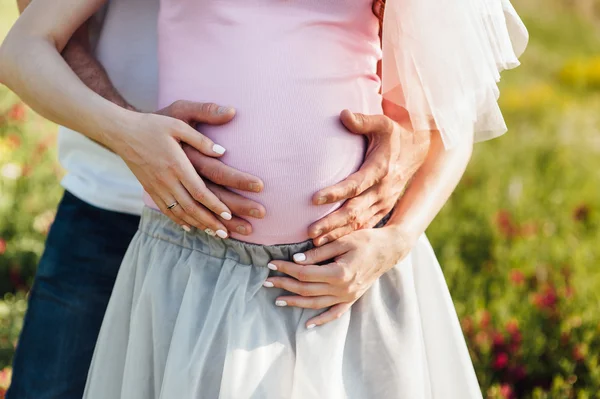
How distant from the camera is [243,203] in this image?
1.42 meters

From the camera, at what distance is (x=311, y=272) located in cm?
144

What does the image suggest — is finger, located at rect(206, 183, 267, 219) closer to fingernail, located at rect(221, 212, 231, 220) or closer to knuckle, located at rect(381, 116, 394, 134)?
fingernail, located at rect(221, 212, 231, 220)

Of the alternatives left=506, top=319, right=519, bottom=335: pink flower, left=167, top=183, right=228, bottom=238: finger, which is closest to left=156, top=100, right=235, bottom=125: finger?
left=167, top=183, right=228, bottom=238: finger

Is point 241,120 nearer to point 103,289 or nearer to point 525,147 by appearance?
point 103,289

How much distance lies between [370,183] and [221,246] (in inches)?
13.2

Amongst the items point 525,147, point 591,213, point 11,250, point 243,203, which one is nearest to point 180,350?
point 243,203

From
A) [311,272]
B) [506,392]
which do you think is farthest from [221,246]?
[506,392]

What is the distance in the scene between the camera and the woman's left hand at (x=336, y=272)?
144 cm

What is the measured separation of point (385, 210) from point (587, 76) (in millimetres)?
7661

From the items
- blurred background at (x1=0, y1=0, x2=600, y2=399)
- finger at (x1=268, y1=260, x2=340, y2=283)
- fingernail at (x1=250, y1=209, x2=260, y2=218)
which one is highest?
fingernail at (x1=250, y1=209, x2=260, y2=218)

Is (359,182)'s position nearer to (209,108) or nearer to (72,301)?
(209,108)

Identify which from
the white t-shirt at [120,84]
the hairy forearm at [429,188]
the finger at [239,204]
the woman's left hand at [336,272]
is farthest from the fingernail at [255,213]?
the white t-shirt at [120,84]

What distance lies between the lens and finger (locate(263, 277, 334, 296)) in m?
1.44

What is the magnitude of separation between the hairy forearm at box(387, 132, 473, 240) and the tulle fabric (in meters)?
0.10
